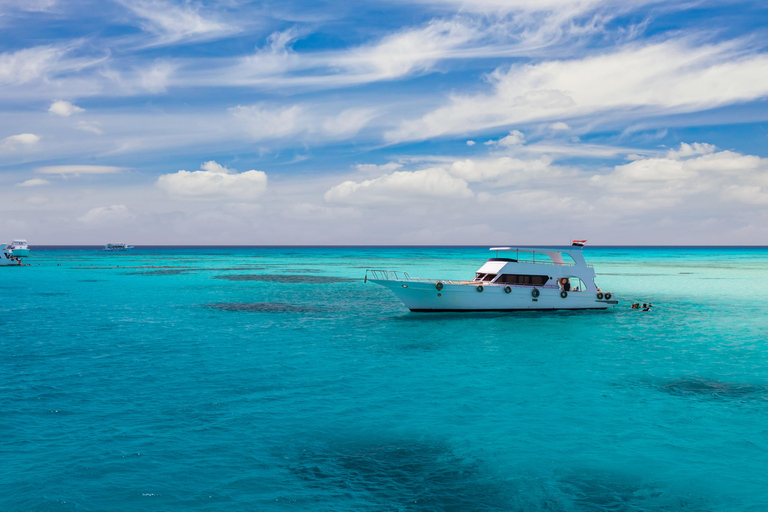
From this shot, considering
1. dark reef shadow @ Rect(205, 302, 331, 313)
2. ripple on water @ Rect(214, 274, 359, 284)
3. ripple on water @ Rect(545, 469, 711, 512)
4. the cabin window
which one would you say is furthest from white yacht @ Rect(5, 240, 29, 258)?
ripple on water @ Rect(545, 469, 711, 512)

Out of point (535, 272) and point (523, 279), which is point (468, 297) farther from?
point (535, 272)

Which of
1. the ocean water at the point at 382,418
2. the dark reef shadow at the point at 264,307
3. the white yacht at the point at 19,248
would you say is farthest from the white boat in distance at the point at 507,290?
the white yacht at the point at 19,248

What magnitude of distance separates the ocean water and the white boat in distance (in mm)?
5532

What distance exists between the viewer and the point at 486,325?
4028cm

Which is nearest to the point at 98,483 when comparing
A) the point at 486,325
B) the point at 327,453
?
the point at 327,453

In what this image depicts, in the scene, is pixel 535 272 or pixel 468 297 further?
pixel 535 272

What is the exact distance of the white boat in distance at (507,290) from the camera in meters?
43.9

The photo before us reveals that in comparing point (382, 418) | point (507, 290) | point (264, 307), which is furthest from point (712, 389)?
point (264, 307)

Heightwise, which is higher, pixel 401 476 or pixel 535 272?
pixel 535 272

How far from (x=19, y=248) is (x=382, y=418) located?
170628 millimetres

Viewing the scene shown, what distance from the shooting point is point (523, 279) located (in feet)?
149

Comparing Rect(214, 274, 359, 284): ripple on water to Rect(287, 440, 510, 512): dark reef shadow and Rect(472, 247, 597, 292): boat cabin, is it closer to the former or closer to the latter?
Rect(472, 247, 597, 292): boat cabin

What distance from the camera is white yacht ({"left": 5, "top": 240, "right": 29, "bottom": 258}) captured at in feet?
487

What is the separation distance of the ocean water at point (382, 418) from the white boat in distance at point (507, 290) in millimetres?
5532
